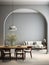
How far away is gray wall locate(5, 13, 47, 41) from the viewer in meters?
14.1

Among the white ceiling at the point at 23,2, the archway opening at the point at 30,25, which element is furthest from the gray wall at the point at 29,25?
the white ceiling at the point at 23,2

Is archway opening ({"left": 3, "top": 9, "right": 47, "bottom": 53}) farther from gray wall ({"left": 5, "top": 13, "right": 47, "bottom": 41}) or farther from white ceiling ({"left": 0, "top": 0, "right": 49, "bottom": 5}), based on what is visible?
white ceiling ({"left": 0, "top": 0, "right": 49, "bottom": 5})

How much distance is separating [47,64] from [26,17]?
7.34 meters

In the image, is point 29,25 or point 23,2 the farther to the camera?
point 29,25

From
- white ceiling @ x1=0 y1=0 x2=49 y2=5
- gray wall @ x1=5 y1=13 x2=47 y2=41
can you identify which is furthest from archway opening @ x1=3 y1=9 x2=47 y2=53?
white ceiling @ x1=0 y1=0 x2=49 y2=5

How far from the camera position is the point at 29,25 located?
14.2m

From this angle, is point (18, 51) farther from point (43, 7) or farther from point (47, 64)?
point (43, 7)

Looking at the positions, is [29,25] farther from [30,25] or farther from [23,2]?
[23,2]

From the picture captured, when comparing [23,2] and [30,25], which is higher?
[23,2]

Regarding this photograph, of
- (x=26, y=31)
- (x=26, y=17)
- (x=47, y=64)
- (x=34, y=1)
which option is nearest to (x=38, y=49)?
(x=26, y=31)

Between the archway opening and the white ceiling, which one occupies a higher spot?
the white ceiling

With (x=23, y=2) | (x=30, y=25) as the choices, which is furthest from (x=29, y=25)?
(x=23, y=2)

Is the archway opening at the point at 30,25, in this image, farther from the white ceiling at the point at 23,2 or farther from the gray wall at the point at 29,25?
the white ceiling at the point at 23,2

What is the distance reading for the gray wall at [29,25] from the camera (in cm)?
1409
